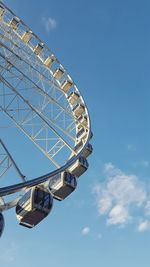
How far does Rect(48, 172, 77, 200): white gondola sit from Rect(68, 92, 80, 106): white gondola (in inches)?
406

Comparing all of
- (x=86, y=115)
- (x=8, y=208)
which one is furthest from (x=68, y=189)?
(x=86, y=115)

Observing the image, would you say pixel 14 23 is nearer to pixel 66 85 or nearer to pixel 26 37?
pixel 26 37

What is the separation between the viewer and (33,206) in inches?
695

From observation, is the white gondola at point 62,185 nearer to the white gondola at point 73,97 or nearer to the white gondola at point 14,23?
the white gondola at point 73,97

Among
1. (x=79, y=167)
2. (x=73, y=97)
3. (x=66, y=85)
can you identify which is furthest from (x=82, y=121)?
(x=79, y=167)

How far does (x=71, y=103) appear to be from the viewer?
3098cm

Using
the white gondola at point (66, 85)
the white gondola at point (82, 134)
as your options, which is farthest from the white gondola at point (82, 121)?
the white gondola at point (66, 85)

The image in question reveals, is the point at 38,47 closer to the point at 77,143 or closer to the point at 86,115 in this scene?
the point at 86,115

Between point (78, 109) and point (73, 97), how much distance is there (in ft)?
5.12

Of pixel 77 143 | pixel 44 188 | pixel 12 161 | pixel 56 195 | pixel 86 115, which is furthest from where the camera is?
pixel 86 115

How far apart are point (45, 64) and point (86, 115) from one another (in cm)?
621

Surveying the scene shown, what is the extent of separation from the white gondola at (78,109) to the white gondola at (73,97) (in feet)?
1.91

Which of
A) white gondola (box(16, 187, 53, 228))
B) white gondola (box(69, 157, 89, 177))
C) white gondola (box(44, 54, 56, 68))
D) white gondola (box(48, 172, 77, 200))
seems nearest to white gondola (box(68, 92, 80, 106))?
white gondola (box(44, 54, 56, 68))

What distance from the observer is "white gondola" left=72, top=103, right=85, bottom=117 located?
29.5 metres
